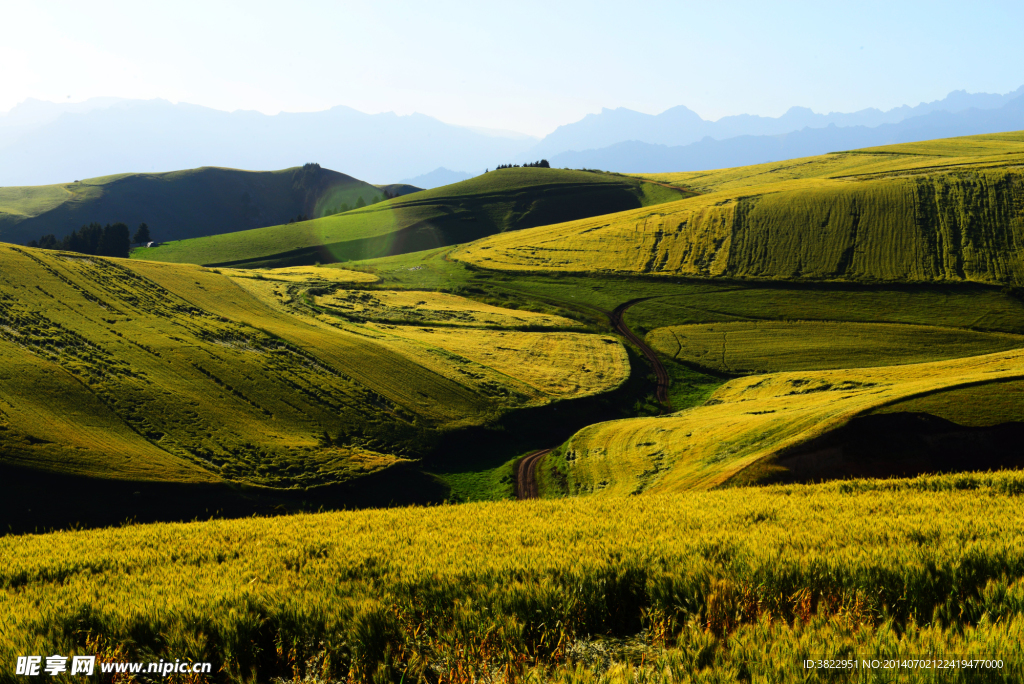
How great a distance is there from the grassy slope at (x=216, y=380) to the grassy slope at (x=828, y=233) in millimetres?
40222

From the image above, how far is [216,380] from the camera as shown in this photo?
199ft

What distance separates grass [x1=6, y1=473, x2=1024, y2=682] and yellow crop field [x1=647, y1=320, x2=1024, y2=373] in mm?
69949

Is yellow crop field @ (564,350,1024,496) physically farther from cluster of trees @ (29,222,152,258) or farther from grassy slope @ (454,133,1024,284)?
cluster of trees @ (29,222,152,258)

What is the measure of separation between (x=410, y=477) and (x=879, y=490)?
43023 millimetres

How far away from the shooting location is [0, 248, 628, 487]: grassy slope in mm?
47750

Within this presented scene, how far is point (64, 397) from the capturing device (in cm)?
5147

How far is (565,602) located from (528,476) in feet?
147

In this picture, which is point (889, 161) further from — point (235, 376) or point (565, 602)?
point (565, 602)

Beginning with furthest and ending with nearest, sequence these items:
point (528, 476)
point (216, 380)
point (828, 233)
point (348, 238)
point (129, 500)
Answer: point (348, 238), point (828, 233), point (216, 380), point (528, 476), point (129, 500)

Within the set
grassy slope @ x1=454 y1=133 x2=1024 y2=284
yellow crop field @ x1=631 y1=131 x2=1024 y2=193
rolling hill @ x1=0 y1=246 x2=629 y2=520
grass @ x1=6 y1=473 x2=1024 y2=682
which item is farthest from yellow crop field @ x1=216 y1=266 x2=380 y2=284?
yellow crop field @ x1=631 y1=131 x2=1024 y2=193

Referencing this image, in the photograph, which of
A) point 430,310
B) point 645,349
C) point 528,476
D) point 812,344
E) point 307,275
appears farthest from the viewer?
point 307,275

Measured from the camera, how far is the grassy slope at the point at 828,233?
98812 millimetres

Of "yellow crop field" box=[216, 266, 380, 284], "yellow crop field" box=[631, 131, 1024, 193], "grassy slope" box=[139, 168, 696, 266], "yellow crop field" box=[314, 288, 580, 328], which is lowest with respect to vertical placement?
"yellow crop field" box=[314, 288, 580, 328]

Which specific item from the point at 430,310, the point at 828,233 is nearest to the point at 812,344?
the point at 828,233
